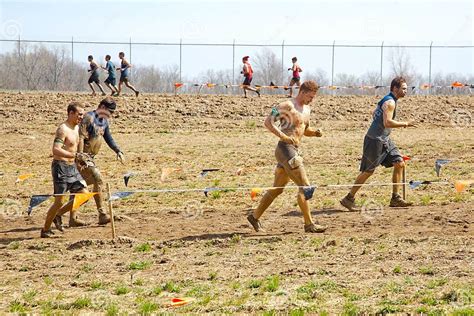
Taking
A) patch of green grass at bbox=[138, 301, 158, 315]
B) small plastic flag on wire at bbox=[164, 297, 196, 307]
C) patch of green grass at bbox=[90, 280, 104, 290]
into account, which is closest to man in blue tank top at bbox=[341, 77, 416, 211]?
patch of green grass at bbox=[90, 280, 104, 290]

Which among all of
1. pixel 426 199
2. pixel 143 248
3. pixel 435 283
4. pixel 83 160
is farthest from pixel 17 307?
pixel 426 199

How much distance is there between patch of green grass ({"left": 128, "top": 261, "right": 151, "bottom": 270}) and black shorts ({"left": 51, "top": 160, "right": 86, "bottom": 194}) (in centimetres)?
208

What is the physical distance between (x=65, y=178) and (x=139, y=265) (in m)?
2.23

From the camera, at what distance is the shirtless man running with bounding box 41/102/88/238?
1084 centimetres

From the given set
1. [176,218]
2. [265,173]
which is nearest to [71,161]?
[176,218]

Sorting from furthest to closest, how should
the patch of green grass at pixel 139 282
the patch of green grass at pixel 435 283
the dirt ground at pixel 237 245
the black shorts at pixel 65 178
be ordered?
1. the black shorts at pixel 65 178
2. the patch of green grass at pixel 139 282
3. the patch of green grass at pixel 435 283
4. the dirt ground at pixel 237 245

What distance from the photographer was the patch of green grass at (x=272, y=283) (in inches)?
318

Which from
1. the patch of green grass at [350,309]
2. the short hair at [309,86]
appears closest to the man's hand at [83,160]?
the short hair at [309,86]

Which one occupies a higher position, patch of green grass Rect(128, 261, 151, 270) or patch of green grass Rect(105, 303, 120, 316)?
patch of green grass Rect(105, 303, 120, 316)

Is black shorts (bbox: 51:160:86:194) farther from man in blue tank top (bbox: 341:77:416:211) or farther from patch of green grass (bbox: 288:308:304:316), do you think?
patch of green grass (bbox: 288:308:304:316)

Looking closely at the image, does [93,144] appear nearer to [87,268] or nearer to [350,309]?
[87,268]

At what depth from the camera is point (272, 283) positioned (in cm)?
825

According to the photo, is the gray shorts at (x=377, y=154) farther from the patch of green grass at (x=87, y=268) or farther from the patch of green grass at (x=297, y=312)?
the patch of green grass at (x=297, y=312)

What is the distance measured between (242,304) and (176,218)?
5026 millimetres
